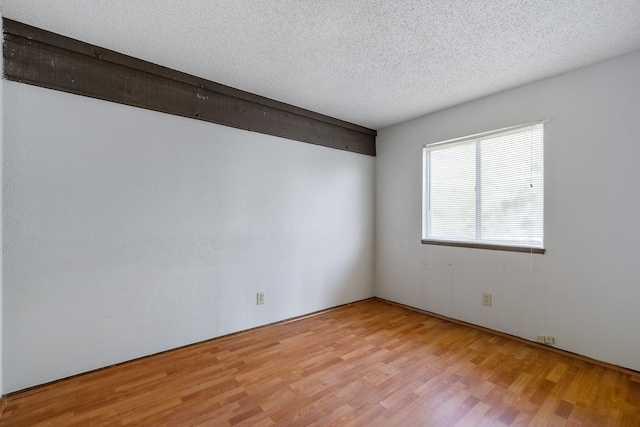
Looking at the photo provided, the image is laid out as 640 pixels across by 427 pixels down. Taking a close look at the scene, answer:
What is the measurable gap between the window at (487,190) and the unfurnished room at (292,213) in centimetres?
2

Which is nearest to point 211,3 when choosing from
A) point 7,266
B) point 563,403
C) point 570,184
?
point 7,266

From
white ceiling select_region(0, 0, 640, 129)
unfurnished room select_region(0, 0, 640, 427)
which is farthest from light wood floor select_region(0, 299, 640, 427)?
white ceiling select_region(0, 0, 640, 129)

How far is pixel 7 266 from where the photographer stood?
1859 mm

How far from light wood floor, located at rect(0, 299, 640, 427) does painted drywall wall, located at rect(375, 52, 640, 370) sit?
29cm

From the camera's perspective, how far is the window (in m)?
2.72

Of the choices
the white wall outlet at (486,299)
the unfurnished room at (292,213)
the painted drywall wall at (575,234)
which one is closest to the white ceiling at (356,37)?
the unfurnished room at (292,213)

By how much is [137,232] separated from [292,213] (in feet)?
5.11

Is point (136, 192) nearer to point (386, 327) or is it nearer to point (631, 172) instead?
point (386, 327)

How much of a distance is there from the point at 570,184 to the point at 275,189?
279 centimetres

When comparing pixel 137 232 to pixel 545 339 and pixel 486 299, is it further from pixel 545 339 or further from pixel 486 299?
pixel 545 339

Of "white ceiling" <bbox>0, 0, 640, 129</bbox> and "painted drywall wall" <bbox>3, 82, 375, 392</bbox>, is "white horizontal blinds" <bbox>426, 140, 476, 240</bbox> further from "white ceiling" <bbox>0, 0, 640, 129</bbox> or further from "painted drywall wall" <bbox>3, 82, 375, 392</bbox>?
"painted drywall wall" <bbox>3, 82, 375, 392</bbox>

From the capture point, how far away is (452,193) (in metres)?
3.38

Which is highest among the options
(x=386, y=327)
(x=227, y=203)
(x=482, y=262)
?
(x=227, y=203)

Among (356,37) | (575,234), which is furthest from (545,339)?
(356,37)
